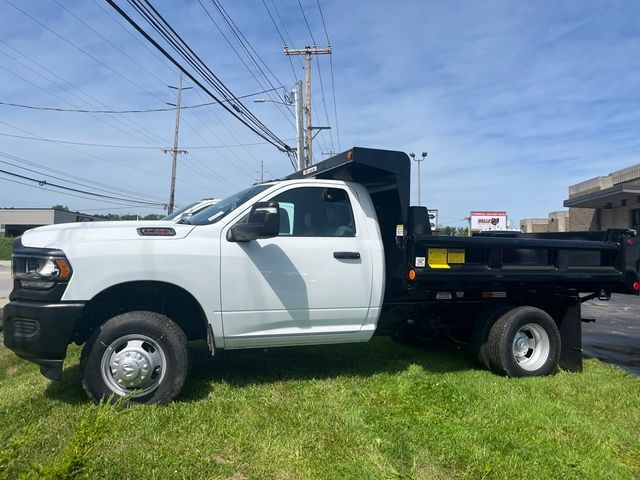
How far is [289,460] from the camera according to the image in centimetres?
359

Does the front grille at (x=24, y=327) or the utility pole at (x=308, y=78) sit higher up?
the utility pole at (x=308, y=78)

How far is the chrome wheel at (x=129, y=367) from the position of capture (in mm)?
4445

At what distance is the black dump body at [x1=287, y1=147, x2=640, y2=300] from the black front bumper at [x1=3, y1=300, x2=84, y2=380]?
9.19ft

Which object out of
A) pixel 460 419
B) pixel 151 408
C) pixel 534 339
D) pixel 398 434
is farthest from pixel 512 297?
pixel 151 408

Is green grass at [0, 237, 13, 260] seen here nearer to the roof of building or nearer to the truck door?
the roof of building

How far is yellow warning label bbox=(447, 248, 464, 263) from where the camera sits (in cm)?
564

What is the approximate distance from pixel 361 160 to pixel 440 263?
1.36 meters

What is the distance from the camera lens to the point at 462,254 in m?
5.70

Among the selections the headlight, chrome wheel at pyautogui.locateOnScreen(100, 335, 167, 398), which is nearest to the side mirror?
chrome wheel at pyautogui.locateOnScreen(100, 335, 167, 398)

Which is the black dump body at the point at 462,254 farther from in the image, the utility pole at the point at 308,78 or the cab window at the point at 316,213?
the utility pole at the point at 308,78

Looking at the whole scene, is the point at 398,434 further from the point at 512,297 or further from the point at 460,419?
the point at 512,297

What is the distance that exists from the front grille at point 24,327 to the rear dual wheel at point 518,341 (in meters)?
4.44

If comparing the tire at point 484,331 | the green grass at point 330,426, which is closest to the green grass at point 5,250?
the green grass at point 330,426

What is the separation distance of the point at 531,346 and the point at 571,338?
1.86 ft
